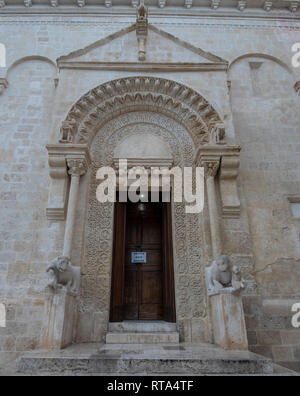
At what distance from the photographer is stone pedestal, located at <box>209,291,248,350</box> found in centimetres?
392

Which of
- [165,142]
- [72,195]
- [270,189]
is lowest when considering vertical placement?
[72,195]

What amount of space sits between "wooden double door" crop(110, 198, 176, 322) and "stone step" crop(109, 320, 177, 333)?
143mm

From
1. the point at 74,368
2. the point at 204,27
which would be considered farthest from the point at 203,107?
the point at 74,368

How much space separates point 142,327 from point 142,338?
27cm

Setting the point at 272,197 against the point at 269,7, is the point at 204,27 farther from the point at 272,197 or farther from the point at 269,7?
the point at 272,197

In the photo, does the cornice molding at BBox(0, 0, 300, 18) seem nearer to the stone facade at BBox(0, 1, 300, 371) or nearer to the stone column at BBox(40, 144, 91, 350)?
the stone facade at BBox(0, 1, 300, 371)

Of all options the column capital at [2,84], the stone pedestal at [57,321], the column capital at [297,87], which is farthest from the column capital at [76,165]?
the column capital at [297,87]

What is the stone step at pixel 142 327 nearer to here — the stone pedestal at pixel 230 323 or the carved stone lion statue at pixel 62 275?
the stone pedestal at pixel 230 323

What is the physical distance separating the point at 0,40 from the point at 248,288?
8527 mm

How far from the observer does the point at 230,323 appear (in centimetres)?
405

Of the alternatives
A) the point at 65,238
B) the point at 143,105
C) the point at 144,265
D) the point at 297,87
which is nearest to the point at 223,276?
the point at 144,265

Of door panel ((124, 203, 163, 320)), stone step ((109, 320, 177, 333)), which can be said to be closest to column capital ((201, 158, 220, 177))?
door panel ((124, 203, 163, 320))

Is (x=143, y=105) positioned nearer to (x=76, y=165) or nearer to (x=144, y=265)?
(x=76, y=165)

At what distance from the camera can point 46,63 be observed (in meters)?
7.10
